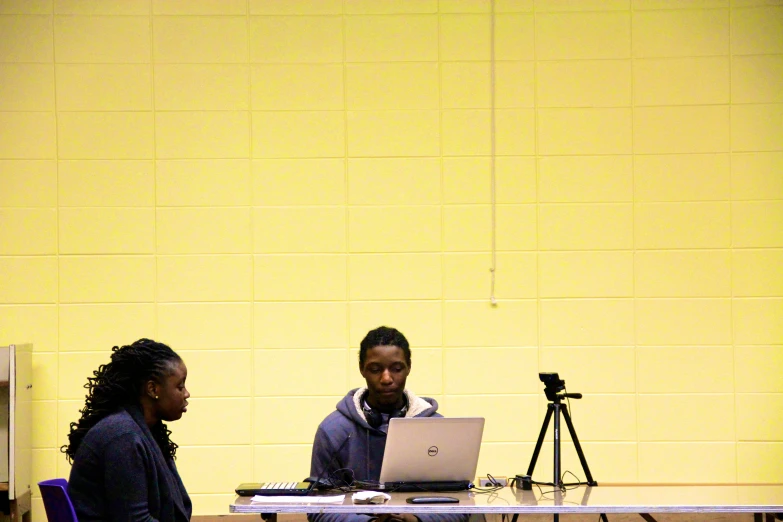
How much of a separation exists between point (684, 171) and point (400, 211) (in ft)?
5.22

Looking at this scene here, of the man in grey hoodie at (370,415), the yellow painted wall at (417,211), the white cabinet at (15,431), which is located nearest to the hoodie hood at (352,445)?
the man in grey hoodie at (370,415)

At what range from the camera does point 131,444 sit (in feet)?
9.21

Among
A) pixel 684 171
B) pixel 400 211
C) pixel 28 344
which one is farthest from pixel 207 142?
pixel 684 171

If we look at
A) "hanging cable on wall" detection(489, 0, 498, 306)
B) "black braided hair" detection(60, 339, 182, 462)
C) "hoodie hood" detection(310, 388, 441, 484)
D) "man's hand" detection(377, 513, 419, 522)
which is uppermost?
"hanging cable on wall" detection(489, 0, 498, 306)

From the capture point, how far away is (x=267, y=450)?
4.88 meters

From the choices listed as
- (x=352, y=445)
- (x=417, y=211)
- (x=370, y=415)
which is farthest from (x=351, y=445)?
(x=417, y=211)

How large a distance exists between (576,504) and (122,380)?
1554 mm

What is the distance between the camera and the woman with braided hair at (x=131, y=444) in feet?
9.12

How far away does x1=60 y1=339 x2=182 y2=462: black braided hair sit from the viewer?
9.68 feet

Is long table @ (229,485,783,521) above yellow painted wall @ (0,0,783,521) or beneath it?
beneath

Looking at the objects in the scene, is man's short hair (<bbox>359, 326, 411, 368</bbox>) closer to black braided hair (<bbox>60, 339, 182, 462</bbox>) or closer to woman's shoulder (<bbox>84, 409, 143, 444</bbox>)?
black braided hair (<bbox>60, 339, 182, 462</bbox>)

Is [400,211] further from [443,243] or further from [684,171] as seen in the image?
[684,171]

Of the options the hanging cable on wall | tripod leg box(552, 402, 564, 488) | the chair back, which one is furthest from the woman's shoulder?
the hanging cable on wall

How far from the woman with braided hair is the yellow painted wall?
181 centimetres
